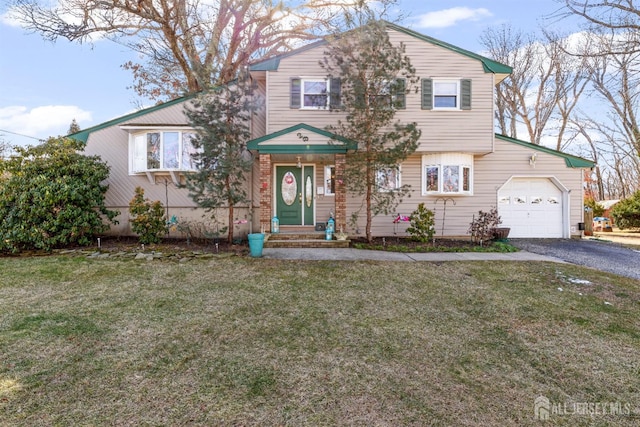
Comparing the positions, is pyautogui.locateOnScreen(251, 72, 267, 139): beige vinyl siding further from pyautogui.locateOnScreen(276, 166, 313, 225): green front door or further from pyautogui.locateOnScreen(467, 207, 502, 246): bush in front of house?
pyautogui.locateOnScreen(467, 207, 502, 246): bush in front of house

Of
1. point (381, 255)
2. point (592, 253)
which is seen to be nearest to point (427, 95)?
point (381, 255)

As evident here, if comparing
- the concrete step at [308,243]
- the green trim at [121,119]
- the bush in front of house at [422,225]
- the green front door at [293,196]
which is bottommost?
the concrete step at [308,243]

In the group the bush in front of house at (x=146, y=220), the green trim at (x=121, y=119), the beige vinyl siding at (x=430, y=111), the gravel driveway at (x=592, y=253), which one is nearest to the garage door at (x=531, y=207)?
the gravel driveway at (x=592, y=253)

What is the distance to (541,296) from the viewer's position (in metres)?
5.57

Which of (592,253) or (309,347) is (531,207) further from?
(309,347)

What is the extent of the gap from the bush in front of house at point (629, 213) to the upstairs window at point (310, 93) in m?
17.4

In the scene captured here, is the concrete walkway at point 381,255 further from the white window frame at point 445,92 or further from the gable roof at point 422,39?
the gable roof at point 422,39

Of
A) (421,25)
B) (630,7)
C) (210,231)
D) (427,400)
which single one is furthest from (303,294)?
(630,7)

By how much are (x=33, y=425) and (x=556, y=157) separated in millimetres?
15184

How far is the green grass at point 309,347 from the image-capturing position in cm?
266

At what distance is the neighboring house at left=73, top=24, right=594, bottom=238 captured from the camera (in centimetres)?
1092

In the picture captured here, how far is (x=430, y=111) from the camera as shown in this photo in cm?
1110

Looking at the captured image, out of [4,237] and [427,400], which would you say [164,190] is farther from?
[427,400]

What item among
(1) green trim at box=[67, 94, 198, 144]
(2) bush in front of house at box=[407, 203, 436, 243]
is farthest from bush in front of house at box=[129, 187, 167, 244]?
(2) bush in front of house at box=[407, 203, 436, 243]
